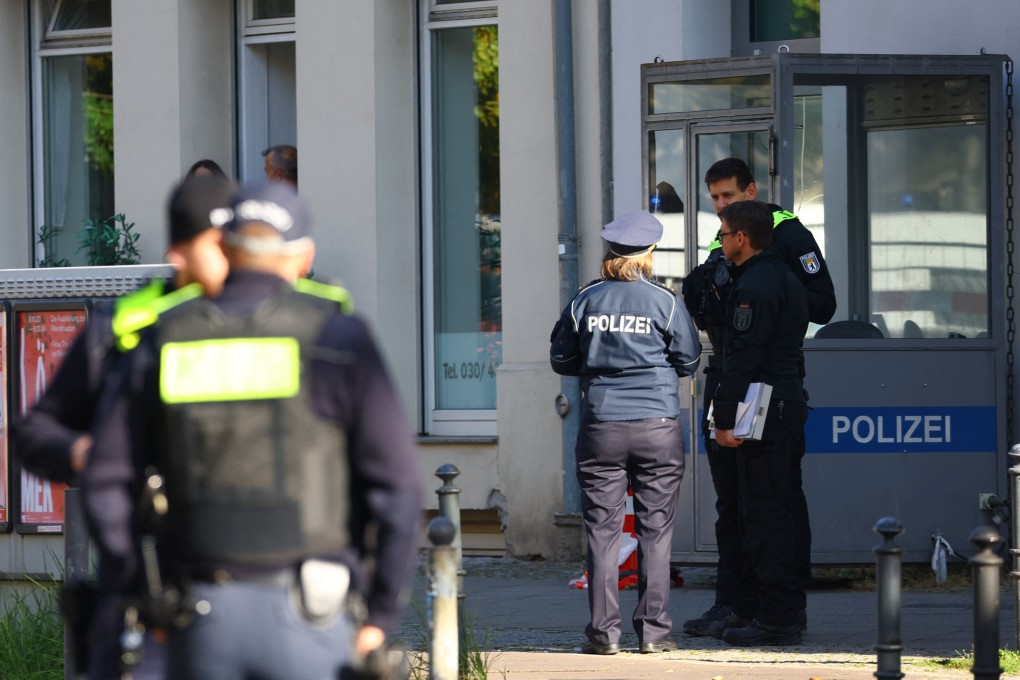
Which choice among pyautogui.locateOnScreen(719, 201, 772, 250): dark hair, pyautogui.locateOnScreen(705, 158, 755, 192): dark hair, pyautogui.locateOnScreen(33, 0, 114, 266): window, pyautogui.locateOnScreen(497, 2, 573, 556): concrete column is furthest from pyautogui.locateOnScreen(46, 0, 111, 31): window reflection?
pyautogui.locateOnScreen(719, 201, 772, 250): dark hair

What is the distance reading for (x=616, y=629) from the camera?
763 cm

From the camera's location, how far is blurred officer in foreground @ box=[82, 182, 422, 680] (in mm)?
→ 3588

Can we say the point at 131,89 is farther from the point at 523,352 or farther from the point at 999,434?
the point at 999,434

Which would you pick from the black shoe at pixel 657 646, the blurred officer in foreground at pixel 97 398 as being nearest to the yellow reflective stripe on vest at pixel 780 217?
the black shoe at pixel 657 646

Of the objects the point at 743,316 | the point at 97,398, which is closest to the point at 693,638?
the point at 743,316

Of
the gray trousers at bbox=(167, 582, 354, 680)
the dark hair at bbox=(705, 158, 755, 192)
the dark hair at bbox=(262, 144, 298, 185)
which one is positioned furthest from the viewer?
the dark hair at bbox=(262, 144, 298, 185)

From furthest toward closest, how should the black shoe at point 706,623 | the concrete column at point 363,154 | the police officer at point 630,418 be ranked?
the concrete column at point 363,154
the black shoe at point 706,623
the police officer at point 630,418

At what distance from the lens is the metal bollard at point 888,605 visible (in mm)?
5781

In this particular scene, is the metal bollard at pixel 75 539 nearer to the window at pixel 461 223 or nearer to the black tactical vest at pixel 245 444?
the black tactical vest at pixel 245 444

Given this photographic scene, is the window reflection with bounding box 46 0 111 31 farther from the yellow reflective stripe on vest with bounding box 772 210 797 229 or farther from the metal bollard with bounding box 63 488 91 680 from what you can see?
the metal bollard with bounding box 63 488 91 680

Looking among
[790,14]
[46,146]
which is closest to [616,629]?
[790,14]

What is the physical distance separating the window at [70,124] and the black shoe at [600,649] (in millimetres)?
7310

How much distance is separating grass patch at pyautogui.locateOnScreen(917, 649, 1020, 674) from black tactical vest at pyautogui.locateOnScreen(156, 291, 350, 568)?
4236 mm

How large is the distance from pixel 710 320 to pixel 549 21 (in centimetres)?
417
